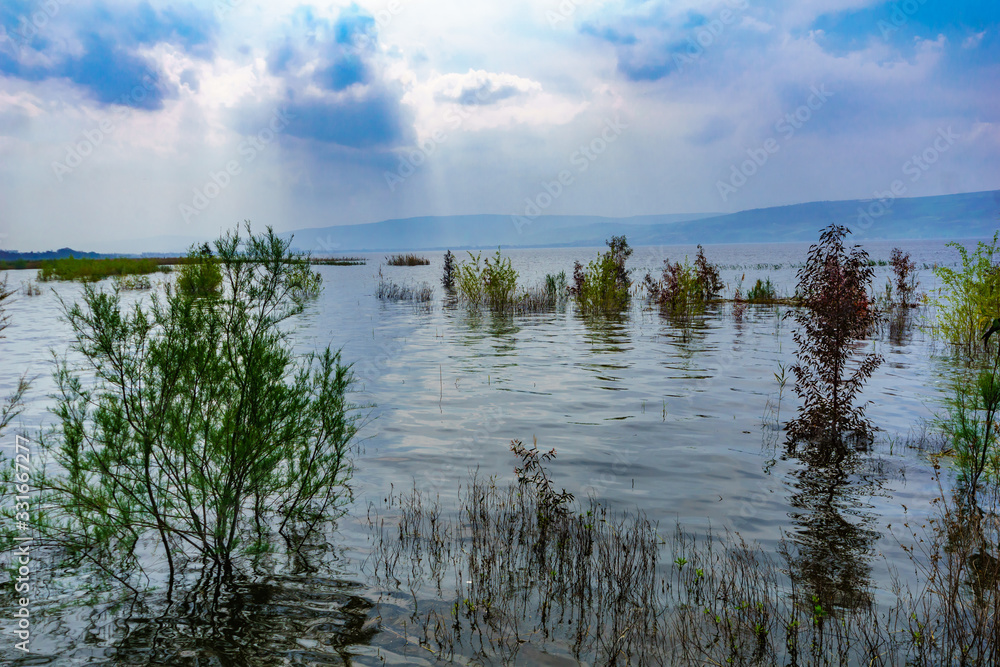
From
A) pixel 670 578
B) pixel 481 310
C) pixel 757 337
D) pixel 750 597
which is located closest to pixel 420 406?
pixel 670 578

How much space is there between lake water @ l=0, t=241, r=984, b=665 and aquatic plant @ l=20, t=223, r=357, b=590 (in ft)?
2.27

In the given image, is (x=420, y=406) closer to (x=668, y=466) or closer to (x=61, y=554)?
(x=668, y=466)

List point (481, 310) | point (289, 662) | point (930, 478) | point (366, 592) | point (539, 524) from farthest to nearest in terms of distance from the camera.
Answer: point (481, 310), point (930, 478), point (539, 524), point (366, 592), point (289, 662)

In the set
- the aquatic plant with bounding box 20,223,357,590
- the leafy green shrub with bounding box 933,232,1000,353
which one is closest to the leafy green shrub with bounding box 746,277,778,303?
the leafy green shrub with bounding box 933,232,1000,353

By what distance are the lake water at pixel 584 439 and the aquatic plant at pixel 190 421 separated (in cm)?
69

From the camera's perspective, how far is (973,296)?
1416cm

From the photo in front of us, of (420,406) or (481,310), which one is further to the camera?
(481,310)

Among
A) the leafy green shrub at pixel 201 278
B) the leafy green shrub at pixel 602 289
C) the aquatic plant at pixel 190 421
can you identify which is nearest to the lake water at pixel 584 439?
the aquatic plant at pixel 190 421

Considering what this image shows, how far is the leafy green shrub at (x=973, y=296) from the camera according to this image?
42.7 ft

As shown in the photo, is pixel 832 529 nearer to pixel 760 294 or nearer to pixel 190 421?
pixel 190 421

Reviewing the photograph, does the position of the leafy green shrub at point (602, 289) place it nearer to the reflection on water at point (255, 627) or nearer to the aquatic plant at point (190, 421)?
the aquatic plant at point (190, 421)

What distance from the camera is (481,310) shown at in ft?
86.3

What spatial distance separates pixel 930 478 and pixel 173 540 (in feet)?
28.4

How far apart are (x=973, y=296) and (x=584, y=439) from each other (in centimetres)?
1192
